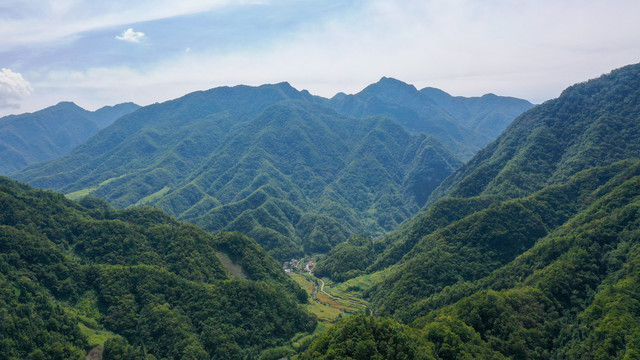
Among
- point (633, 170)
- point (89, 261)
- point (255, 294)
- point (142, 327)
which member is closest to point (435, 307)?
point (255, 294)

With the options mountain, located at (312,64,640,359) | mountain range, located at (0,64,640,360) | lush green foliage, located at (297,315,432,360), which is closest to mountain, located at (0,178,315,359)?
mountain range, located at (0,64,640,360)

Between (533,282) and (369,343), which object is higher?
(369,343)

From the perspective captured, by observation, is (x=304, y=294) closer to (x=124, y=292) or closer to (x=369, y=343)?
(x=124, y=292)

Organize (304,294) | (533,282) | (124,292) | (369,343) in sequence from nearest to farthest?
(369,343) < (533,282) < (124,292) < (304,294)

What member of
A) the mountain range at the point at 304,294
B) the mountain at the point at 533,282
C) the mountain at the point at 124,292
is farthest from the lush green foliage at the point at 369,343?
the mountain at the point at 124,292

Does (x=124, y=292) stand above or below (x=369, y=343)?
below

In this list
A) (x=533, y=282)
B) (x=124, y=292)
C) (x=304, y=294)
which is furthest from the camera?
(x=304, y=294)

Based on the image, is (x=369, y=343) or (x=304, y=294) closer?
(x=369, y=343)

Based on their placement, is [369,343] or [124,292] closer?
[369,343]

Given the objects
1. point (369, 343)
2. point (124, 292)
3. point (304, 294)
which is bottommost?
point (304, 294)

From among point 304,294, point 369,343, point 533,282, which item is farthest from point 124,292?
A: point 533,282
